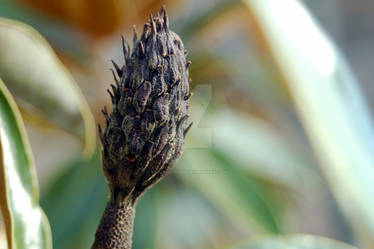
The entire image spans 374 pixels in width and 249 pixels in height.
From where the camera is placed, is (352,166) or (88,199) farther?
(88,199)

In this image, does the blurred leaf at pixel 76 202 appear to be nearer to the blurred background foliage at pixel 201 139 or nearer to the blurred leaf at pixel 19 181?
the blurred background foliage at pixel 201 139

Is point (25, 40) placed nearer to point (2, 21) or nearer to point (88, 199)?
point (2, 21)

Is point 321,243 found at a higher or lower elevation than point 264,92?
lower

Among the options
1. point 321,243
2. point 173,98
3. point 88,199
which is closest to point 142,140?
point 173,98

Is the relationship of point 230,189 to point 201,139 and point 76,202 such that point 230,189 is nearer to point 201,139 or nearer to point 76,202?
point 201,139

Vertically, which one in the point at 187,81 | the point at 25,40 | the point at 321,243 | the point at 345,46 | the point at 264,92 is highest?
the point at 345,46

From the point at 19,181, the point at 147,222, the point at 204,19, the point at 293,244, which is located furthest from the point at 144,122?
the point at 204,19

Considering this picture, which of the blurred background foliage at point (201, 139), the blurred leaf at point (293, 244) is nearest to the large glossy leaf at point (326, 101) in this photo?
the blurred leaf at point (293, 244)
